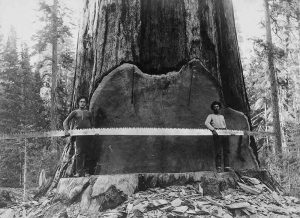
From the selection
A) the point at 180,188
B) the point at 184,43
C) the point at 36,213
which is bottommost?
the point at 36,213

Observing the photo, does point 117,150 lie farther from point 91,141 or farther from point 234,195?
point 234,195

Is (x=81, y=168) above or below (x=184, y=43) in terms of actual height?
below

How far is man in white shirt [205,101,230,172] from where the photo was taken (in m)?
4.23

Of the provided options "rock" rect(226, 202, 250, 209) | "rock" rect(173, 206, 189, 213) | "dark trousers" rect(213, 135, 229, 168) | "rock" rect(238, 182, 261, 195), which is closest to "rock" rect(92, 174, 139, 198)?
"rock" rect(173, 206, 189, 213)

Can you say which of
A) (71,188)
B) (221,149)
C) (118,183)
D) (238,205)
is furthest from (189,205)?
(71,188)

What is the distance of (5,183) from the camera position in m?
17.8

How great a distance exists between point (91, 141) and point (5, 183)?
621 inches

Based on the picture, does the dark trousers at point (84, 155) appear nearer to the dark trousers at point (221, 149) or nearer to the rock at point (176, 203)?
the rock at point (176, 203)

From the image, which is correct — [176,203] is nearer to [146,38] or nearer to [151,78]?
[151,78]

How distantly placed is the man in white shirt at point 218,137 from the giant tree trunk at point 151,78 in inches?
3.9

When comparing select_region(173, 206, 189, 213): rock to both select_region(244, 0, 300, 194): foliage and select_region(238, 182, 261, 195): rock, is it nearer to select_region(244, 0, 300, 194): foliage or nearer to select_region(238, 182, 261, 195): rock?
select_region(238, 182, 261, 195): rock

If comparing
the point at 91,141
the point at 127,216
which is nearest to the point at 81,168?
the point at 91,141

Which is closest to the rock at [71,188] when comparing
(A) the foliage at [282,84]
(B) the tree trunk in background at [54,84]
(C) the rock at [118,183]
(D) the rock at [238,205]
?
(C) the rock at [118,183]

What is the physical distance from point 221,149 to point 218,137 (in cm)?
16
